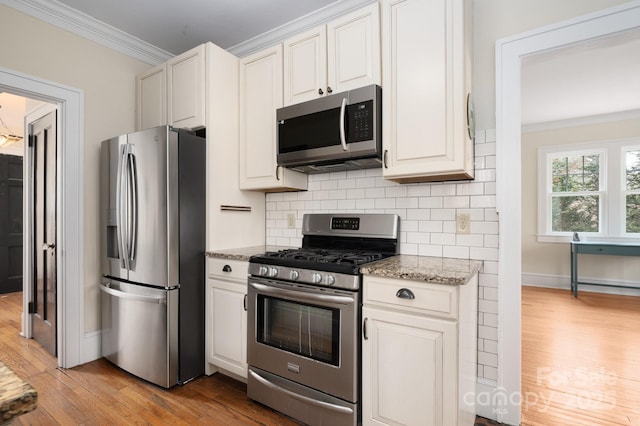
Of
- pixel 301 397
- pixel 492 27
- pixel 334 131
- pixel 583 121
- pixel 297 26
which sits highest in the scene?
pixel 297 26

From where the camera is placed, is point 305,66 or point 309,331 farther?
point 305,66

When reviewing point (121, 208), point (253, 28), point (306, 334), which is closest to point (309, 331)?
point (306, 334)

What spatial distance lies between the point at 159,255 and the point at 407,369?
67.7 inches

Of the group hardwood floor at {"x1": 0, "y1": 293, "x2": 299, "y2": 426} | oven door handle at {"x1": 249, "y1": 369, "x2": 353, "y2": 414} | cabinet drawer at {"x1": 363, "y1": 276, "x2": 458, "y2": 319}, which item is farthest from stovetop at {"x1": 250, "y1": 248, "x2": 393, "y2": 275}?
hardwood floor at {"x1": 0, "y1": 293, "x2": 299, "y2": 426}

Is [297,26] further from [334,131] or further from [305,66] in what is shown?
[334,131]

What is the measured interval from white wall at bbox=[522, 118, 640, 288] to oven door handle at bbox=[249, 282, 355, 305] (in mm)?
5120

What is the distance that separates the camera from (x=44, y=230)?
2.92 meters

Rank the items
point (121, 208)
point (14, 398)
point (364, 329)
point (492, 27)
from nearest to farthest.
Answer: point (14, 398)
point (364, 329)
point (492, 27)
point (121, 208)

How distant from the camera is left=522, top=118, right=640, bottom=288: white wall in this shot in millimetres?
4859

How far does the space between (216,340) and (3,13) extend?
2.75 metres

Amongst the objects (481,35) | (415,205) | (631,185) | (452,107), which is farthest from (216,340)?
(631,185)

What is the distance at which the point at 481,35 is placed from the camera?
1.99 meters

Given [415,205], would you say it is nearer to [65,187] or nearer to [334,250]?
[334,250]

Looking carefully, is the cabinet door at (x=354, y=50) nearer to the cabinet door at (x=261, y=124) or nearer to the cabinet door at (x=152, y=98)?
the cabinet door at (x=261, y=124)
